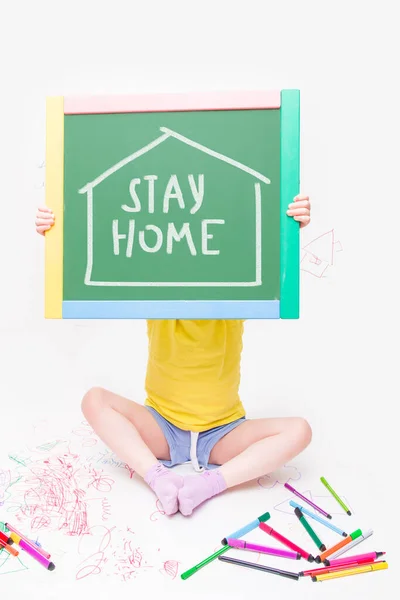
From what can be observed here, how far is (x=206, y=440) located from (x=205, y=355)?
8.2 inches

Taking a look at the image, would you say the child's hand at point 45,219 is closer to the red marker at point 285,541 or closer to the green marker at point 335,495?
the red marker at point 285,541

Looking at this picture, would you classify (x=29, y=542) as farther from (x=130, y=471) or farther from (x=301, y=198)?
(x=301, y=198)

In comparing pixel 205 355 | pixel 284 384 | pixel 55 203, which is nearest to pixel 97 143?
pixel 55 203

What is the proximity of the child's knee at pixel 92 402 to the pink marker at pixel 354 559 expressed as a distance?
24.6 inches

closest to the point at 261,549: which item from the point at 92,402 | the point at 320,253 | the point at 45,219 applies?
the point at 92,402

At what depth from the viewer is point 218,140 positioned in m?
1.17

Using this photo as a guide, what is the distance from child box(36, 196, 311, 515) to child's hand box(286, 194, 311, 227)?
0.37 metres

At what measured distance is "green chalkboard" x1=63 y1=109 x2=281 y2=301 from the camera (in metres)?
1.16

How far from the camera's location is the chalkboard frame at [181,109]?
115 cm

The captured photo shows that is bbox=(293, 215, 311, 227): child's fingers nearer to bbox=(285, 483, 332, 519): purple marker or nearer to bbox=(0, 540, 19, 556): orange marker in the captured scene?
bbox=(285, 483, 332, 519): purple marker

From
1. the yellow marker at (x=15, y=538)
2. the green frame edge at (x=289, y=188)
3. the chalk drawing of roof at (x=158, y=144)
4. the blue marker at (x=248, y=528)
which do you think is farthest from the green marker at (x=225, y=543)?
the chalk drawing of roof at (x=158, y=144)

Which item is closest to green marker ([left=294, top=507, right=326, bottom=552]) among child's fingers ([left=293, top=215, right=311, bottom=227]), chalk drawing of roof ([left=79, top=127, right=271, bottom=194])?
child's fingers ([left=293, top=215, right=311, bottom=227])

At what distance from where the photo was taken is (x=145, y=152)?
1172 millimetres

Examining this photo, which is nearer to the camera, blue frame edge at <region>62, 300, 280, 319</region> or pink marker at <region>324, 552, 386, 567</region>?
pink marker at <region>324, 552, 386, 567</region>
